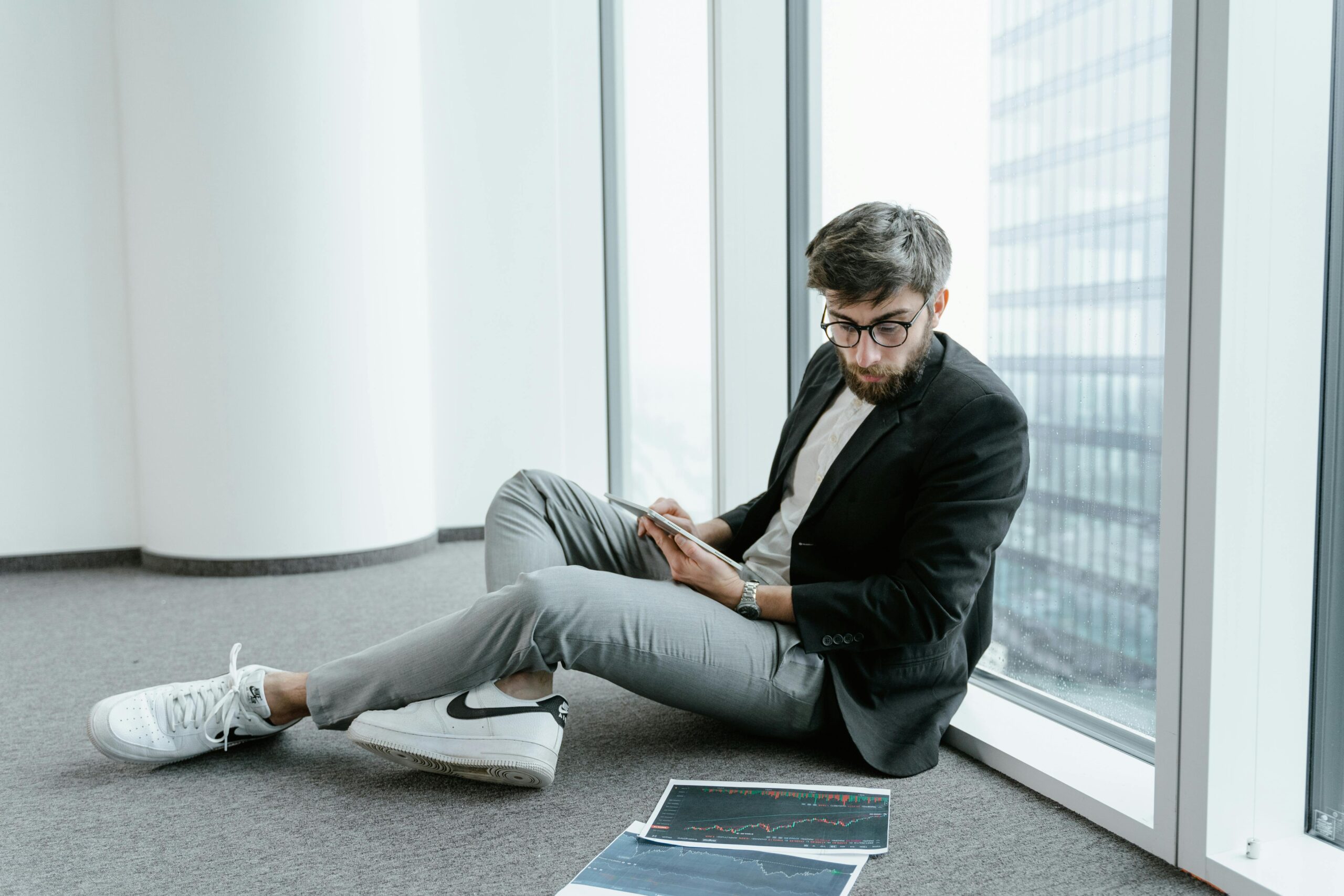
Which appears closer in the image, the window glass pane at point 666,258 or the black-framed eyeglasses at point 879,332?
the black-framed eyeglasses at point 879,332

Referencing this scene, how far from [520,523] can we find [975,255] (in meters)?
0.98

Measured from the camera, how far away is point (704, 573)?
5.44 ft

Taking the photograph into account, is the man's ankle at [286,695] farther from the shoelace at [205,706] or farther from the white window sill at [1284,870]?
the white window sill at [1284,870]

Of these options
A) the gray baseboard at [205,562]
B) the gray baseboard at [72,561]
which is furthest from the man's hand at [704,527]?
the gray baseboard at [72,561]

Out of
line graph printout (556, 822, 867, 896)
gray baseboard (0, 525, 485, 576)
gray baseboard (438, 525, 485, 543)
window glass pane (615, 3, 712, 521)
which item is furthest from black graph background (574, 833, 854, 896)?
gray baseboard (438, 525, 485, 543)

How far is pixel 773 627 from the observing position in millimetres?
1639

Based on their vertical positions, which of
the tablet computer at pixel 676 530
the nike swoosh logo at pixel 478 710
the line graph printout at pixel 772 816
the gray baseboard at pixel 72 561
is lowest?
the gray baseboard at pixel 72 561

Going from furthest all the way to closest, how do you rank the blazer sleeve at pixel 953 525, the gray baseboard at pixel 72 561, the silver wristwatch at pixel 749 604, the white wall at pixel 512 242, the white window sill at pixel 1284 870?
the white wall at pixel 512 242
the gray baseboard at pixel 72 561
the silver wristwatch at pixel 749 604
the blazer sleeve at pixel 953 525
the white window sill at pixel 1284 870

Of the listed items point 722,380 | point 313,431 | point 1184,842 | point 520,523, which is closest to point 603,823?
point 520,523

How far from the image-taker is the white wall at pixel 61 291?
3.35 metres

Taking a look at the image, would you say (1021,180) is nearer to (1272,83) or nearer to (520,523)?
(1272,83)

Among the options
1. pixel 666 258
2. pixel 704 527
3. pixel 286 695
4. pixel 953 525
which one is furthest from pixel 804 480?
pixel 666 258

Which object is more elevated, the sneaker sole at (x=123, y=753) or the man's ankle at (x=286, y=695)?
the man's ankle at (x=286, y=695)

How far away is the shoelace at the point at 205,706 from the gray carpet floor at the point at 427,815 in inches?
3.4
